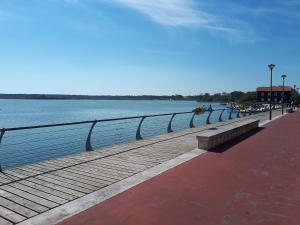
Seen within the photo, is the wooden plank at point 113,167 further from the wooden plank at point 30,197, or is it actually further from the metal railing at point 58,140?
the wooden plank at point 30,197

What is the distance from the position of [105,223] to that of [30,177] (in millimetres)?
2655

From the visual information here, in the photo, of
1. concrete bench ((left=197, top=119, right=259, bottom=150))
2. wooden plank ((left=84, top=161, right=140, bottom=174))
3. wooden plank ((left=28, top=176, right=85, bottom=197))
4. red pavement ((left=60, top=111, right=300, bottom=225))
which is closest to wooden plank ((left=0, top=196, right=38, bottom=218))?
red pavement ((left=60, top=111, right=300, bottom=225))

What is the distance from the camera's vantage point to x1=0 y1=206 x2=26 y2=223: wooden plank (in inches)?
175

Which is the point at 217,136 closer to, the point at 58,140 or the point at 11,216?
the point at 11,216

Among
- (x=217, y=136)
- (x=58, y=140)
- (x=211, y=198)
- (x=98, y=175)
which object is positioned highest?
(x=217, y=136)

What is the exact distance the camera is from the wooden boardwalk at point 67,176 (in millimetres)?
5012

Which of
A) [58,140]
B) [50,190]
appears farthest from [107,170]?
→ [58,140]

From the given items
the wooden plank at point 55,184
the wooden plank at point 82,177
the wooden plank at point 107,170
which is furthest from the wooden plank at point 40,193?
the wooden plank at point 107,170

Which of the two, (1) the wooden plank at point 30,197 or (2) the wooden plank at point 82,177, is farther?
(2) the wooden plank at point 82,177

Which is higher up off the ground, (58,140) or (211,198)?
(211,198)

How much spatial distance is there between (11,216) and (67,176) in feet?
7.07

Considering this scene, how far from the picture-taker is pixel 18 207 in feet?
16.0

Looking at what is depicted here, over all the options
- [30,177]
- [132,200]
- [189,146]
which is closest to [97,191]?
[132,200]

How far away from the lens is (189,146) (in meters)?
10.8
